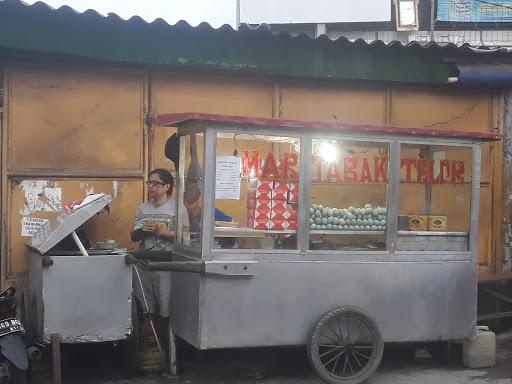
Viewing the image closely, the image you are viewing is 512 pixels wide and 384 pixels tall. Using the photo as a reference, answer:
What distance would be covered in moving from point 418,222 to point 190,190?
2.07 meters

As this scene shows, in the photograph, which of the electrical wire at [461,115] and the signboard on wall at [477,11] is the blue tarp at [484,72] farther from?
the signboard on wall at [477,11]

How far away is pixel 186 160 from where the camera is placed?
563 cm

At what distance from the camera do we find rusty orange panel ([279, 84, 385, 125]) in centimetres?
712

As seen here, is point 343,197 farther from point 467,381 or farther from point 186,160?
point 467,381

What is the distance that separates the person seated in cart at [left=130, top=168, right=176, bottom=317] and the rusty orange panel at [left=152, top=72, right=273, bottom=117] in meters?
0.91

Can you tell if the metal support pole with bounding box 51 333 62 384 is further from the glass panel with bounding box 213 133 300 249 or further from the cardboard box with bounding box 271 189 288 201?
the cardboard box with bounding box 271 189 288 201

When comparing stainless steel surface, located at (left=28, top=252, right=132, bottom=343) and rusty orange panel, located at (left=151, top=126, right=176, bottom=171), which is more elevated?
rusty orange panel, located at (left=151, top=126, right=176, bottom=171)

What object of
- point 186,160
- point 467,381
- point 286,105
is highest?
point 286,105

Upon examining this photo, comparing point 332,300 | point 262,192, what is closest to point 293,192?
point 262,192

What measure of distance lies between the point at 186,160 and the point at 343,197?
1.42 meters

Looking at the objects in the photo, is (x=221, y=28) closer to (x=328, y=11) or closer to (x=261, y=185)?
(x=261, y=185)

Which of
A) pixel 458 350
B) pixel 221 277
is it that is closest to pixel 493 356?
pixel 458 350

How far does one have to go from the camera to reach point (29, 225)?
6.22 metres

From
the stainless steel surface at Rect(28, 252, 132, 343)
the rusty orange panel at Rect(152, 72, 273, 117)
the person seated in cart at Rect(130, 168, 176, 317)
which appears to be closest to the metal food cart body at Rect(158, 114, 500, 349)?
the person seated in cart at Rect(130, 168, 176, 317)
